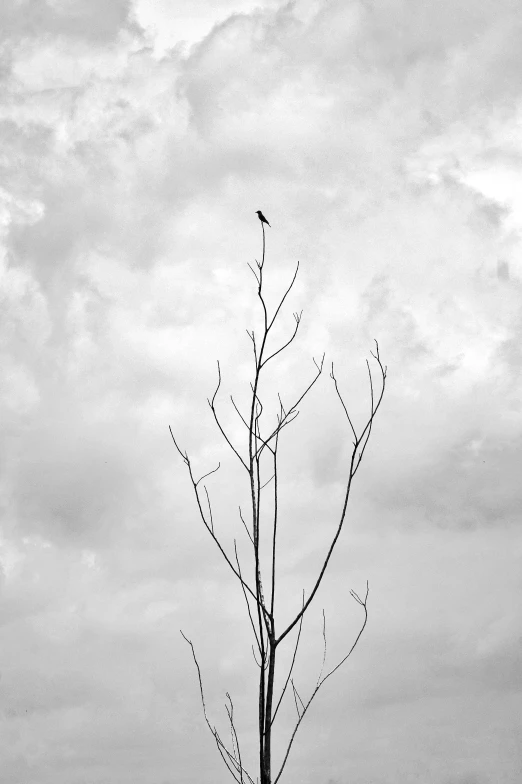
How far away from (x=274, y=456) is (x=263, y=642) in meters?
1.65

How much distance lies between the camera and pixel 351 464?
6148 mm

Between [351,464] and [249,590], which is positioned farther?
[351,464]

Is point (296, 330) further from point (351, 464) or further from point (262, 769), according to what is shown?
point (262, 769)

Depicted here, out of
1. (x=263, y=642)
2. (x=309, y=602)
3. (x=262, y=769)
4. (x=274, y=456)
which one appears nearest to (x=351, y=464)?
(x=274, y=456)

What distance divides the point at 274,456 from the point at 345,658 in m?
1.92

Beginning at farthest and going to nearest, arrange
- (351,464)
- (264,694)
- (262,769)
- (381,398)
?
1. (381,398)
2. (351,464)
3. (264,694)
4. (262,769)

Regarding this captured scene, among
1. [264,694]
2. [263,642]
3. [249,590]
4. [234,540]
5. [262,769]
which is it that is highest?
[234,540]

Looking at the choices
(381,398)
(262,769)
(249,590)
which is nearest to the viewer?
(262,769)

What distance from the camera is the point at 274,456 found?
255 inches

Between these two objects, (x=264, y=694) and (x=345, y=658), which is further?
(x=345, y=658)

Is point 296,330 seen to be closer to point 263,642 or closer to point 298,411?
point 298,411

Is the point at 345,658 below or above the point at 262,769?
Result: above

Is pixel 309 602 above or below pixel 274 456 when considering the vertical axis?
below

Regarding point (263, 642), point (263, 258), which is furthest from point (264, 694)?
point (263, 258)
